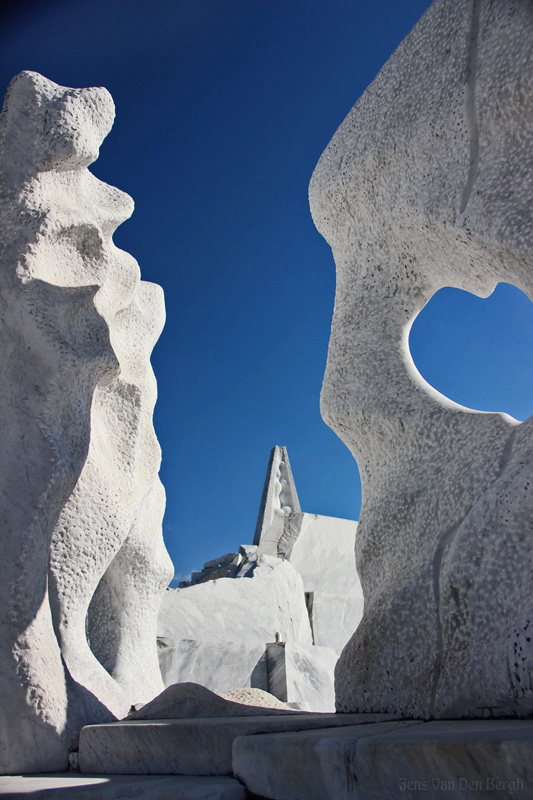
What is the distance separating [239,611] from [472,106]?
424 centimetres

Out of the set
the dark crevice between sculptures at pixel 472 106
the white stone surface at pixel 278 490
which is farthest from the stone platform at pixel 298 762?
the white stone surface at pixel 278 490

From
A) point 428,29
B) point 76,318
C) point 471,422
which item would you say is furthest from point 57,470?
point 428,29

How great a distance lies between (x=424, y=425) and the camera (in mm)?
2607

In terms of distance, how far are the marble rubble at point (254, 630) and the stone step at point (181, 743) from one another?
2.42 m

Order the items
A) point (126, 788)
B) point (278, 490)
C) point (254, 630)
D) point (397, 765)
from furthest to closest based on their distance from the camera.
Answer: point (278, 490)
point (254, 630)
point (126, 788)
point (397, 765)

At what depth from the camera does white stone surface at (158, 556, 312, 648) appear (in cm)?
527

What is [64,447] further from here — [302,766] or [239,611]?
[239,611]

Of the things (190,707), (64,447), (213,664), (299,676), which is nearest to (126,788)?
(190,707)

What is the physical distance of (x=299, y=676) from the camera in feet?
16.8

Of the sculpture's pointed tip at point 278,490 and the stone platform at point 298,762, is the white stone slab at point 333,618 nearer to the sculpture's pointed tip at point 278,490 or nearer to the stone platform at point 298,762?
the sculpture's pointed tip at point 278,490

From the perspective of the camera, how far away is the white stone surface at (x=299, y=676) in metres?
4.95

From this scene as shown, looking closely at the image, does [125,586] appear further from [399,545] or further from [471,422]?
[471,422]

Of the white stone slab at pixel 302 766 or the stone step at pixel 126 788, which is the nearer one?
the white stone slab at pixel 302 766

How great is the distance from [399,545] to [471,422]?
0.49m
